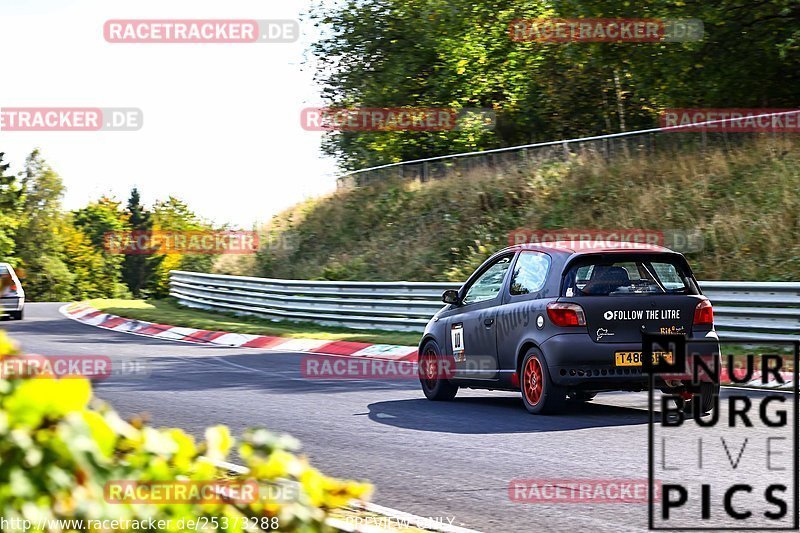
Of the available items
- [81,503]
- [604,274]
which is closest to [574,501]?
[604,274]

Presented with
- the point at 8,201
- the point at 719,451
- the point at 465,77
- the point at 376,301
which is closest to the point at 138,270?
the point at 8,201

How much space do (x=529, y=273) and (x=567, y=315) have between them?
94 centimetres

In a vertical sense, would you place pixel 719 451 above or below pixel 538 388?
below

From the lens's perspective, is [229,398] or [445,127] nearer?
[229,398]

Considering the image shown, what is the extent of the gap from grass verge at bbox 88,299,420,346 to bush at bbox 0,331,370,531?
54.2 feet

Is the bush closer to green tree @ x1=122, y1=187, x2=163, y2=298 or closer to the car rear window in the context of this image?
the car rear window

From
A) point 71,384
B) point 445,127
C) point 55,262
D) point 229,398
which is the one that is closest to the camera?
point 71,384

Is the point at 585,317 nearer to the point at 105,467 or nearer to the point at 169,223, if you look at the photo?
the point at 105,467

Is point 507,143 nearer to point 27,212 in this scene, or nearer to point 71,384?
point 71,384

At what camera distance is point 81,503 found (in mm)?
2369

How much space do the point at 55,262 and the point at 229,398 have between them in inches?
4212

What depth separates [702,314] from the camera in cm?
1062

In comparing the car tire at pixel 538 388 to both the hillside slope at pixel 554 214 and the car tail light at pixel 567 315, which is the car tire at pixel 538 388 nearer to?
the car tail light at pixel 567 315

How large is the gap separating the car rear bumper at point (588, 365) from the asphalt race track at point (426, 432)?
1.27ft
